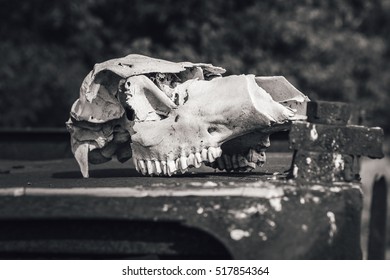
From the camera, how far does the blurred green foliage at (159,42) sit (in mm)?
8906

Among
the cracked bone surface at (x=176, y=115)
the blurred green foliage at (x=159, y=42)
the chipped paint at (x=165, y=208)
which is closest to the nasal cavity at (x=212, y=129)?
the cracked bone surface at (x=176, y=115)

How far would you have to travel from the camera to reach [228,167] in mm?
3438

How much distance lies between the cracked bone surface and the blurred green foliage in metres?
5.02

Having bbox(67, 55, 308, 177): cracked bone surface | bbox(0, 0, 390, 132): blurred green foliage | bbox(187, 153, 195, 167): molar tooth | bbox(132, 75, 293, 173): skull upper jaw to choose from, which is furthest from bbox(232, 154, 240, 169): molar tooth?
bbox(0, 0, 390, 132): blurred green foliage

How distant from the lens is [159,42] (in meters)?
9.69

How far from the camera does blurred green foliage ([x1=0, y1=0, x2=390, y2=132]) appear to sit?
8.91 meters

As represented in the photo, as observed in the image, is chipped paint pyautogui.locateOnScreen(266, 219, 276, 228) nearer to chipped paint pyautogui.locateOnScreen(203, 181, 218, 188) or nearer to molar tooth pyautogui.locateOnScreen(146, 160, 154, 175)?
chipped paint pyautogui.locateOnScreen(203, 181, 218, 188)

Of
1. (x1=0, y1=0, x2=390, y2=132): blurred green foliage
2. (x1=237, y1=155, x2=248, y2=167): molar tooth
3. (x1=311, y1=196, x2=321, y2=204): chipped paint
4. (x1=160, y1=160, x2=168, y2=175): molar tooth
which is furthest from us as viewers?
(x1=0, y1=0, x2=390, y2=132): blurred green foliage

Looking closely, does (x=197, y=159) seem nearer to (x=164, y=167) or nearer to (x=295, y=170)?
(x=164, y=167)

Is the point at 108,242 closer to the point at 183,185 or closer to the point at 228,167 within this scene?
the point at 183,185

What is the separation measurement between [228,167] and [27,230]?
3.52 ft

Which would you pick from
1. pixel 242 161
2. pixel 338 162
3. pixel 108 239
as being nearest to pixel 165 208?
pixel 108 239

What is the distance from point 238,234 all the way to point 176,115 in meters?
0.87

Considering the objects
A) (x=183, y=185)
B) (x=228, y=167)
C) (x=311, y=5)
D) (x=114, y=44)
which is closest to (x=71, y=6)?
(x=114, y=44)
